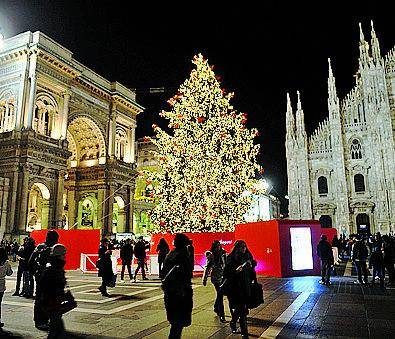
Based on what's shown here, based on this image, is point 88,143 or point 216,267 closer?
point 216,267

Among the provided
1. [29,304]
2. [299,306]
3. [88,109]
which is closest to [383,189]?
[88,109]

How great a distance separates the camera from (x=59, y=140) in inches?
1246

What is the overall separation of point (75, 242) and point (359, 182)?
36.4 metres

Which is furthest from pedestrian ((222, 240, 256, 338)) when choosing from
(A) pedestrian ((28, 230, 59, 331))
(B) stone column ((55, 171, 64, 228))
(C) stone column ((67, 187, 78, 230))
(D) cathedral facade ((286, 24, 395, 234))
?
(D) cathedral facade ((286, 24, 395, 234))

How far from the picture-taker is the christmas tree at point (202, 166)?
17.0 meters

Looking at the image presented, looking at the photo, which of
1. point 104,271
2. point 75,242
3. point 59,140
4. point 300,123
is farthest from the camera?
point 300,123

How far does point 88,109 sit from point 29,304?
99.5ft

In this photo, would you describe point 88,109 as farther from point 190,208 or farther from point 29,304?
point 29,304

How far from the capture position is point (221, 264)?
7957 mm

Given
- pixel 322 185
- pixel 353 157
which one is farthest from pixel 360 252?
pixel 353 157

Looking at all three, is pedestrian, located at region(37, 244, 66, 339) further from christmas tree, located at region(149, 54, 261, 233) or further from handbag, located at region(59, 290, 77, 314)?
christmas tree, located at region(149, 54, 261, 233)

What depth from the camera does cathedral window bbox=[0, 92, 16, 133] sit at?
30.5 metres

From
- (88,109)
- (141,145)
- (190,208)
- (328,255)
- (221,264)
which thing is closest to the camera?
(221,264)

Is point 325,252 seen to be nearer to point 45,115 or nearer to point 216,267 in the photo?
point 216,267
